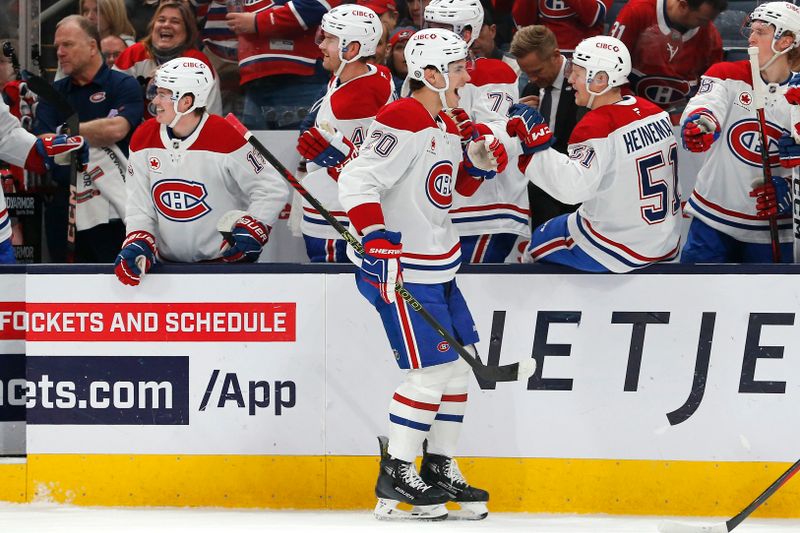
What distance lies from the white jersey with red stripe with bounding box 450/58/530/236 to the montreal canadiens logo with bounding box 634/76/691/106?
2.42 feet

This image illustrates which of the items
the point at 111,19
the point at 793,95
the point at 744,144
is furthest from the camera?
the point at 111,19

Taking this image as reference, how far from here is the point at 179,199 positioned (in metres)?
4.13

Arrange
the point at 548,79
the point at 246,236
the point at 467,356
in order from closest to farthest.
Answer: the point at 467,356 → the point at 246,236 → the point at 548,79

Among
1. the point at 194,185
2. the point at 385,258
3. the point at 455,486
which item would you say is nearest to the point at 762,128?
the point at 385,258

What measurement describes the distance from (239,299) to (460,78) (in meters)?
0.95

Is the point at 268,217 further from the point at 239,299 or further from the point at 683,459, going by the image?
the point at 683,459

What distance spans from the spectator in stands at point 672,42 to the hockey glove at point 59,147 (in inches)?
78.4

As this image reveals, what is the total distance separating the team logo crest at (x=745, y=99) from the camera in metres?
4.10

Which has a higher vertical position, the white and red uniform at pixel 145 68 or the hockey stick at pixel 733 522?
the white and red uniform at pixel 145 68

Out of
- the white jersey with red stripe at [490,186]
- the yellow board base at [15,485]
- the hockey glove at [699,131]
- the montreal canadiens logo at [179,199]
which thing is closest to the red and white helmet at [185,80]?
the montreal canadiens logo at [179,199]

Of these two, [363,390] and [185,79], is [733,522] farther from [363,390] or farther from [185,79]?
[185,79]

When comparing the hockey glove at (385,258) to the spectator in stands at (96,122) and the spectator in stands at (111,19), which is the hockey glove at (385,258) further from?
the spectator in stands at (111,19)

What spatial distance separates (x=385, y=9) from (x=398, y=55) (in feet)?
0.59

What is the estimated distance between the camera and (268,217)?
4176mm
